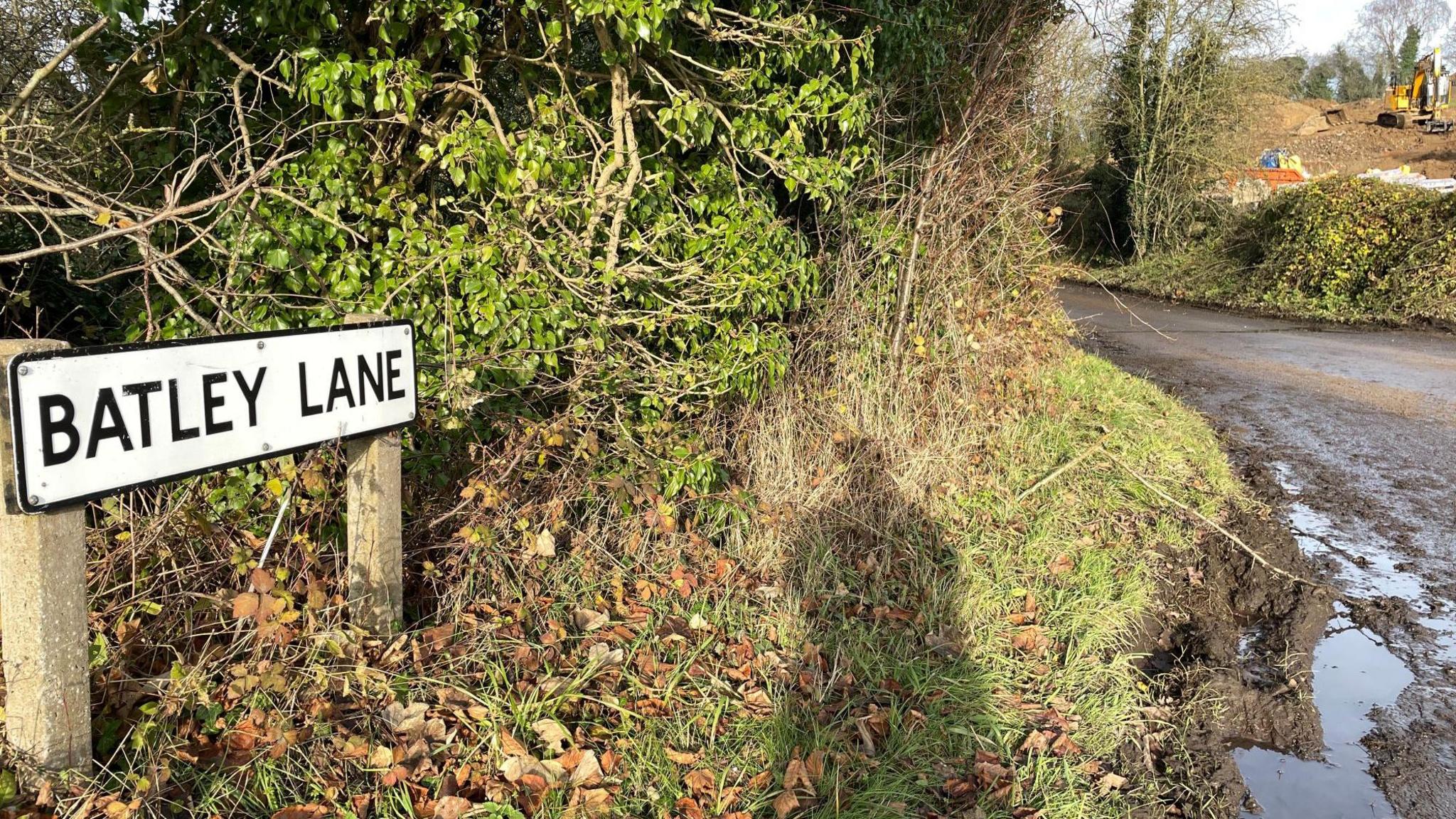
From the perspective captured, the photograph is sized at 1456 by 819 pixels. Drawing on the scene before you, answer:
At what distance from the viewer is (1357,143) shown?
118 ft

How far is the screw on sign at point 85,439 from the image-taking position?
191 cm

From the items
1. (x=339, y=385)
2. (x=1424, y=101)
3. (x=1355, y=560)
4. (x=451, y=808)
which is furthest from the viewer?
(x=1424, y=101)

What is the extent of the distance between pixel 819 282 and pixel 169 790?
426 cm

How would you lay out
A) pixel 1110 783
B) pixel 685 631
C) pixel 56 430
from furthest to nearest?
pixel 685 631, pixel 1110 783, pixel 56 430

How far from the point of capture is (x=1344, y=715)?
3.87 m

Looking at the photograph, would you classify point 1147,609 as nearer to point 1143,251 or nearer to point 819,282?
point 819,282

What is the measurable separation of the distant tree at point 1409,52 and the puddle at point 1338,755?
213ft

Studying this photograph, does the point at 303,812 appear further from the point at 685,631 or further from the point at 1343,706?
the point at 1343,706

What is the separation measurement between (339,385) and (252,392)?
0.95ft

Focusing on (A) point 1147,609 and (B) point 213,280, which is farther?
(A) point 1147,609

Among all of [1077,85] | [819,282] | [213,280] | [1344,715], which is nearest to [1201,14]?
[1077,85]

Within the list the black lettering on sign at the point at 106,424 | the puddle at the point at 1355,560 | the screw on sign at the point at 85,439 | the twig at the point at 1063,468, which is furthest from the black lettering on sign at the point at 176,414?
the puddle at the point at 1355,560

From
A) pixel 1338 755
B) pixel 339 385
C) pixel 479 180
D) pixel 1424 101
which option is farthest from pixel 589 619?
pixel 1424 101

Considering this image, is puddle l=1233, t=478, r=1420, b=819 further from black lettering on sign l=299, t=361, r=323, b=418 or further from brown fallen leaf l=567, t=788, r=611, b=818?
black lettering on sign l=299, t=361, r=323, b=418
